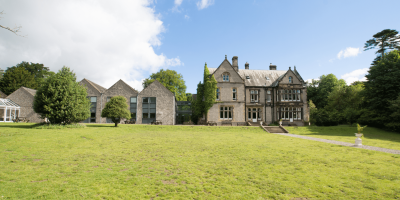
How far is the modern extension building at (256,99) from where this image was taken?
34.4m

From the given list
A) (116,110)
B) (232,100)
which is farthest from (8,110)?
(232,100)

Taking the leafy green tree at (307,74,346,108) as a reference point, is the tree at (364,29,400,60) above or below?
above

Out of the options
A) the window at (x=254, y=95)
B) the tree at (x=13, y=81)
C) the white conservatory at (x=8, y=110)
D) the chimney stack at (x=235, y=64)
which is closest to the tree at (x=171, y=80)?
the chimney stack at (x=235, y=64)

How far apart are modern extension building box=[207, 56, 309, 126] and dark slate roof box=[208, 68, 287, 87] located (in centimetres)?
20

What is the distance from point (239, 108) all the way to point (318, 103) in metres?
32.3

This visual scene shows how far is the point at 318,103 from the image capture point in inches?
2111

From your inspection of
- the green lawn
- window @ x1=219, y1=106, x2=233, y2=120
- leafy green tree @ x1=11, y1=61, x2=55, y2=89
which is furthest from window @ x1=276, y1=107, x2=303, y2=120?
leafy green tree @ x1=11, y1=61, x2=55, y2=89

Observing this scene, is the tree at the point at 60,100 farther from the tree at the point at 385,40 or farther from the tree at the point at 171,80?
the tree at the point at 385,40

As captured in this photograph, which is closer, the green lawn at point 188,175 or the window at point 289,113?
the green lawn at point 188,175

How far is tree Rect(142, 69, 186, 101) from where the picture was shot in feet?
180

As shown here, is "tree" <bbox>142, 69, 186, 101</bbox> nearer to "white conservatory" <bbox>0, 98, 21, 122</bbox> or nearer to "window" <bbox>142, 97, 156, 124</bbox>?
"window" <bbox>142, 97, 156, 124</bbox>

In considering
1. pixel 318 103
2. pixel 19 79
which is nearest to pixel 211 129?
pixel 318 103

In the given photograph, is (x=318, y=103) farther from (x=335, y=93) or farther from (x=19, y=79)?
(x=19, y=79)

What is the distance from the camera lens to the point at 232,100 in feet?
113
